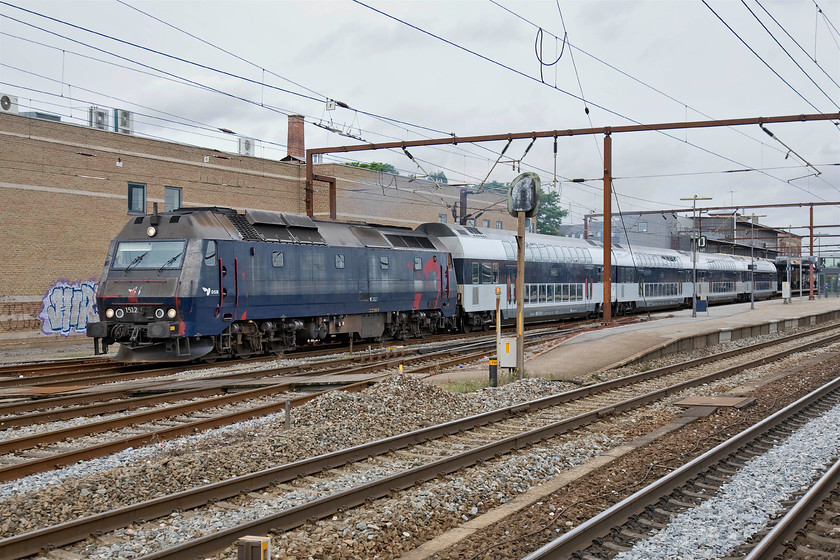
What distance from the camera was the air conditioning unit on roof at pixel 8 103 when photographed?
96.2 feet

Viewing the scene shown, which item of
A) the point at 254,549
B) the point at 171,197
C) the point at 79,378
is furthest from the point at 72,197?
the point at 254,549

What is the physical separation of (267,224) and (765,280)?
6010 centimetres

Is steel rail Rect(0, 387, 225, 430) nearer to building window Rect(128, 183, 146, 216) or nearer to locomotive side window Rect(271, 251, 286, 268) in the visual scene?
locomotive side window Rect(271, 251, 286, 268)

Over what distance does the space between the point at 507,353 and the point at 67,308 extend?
20.7 metres

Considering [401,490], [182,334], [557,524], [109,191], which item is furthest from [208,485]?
[109,191]

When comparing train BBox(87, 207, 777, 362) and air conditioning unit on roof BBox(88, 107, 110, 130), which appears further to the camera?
air conditioning unit on roof BBox(88, 107, 110, 130)

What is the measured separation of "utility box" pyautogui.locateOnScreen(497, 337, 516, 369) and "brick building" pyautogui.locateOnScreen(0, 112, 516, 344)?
1993 centimetres

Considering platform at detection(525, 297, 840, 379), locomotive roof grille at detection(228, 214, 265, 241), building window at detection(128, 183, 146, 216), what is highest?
building window at detection(128, 183, 146, 216)

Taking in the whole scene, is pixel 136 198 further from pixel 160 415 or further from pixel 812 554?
pixel 812 554

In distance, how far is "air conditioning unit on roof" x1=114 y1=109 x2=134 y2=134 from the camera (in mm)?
36094

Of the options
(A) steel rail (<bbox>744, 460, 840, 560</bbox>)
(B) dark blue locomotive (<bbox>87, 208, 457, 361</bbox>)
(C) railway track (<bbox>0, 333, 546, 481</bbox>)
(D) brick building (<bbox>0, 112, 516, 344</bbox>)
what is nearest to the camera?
(A) steel rail (<bbox>744, 460, 840, 560</bbox>)

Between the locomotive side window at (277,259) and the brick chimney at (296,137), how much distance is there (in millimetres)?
23666

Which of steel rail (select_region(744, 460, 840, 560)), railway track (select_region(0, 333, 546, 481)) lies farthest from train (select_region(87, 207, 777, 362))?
steel rail (select_region(744, 460, 840, 560))

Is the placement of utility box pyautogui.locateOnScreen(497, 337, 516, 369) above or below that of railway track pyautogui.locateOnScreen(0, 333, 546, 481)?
above
